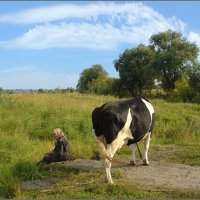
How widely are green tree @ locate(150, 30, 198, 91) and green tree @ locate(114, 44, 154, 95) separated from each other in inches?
154

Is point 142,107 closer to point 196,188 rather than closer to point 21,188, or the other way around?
point 196,188

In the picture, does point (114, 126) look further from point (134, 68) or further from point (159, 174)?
point (134, 68)

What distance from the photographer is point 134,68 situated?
200 feet

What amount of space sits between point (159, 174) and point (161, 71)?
46.4 metres

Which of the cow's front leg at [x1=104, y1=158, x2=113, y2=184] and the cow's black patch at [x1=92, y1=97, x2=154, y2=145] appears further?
the cow's black patch at [x1=92, y1=97, x2=154, y2=145]

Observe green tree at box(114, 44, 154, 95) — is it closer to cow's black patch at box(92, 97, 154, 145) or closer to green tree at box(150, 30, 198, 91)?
green tree at box(150, 30, 198, 91)

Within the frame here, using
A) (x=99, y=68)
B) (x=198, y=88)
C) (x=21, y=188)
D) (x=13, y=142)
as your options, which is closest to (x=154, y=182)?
(x=21, y=188)

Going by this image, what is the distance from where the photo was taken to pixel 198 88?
4791 centimetres

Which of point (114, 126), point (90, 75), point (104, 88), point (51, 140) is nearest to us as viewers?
point (114, 126)

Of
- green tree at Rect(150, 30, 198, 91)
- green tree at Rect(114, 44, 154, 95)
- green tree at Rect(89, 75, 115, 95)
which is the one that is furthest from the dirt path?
green tree at Rect(89, 75, 115, 95)

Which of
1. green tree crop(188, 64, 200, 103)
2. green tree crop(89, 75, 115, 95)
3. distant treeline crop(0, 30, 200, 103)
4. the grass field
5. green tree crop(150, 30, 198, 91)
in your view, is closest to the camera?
the grass field

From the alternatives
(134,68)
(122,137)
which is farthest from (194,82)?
(122,137)

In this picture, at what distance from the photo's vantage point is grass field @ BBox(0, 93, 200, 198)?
8691 mm

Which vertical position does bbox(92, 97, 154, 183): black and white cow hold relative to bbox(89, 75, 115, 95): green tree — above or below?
below
